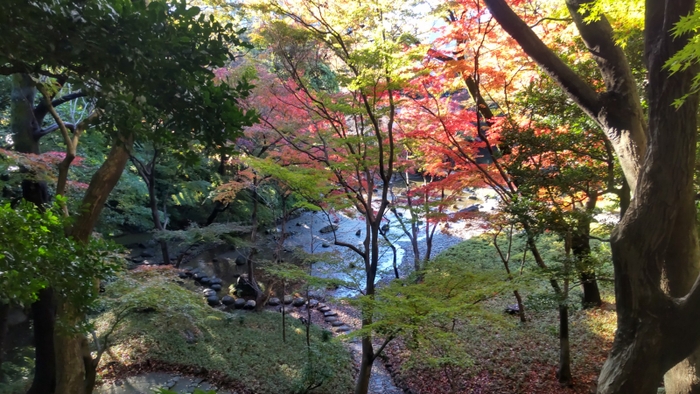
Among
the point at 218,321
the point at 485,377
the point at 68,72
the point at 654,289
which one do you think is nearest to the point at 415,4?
the point at 654,289

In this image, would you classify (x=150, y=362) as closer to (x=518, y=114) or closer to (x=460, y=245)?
(x=518, y=114)

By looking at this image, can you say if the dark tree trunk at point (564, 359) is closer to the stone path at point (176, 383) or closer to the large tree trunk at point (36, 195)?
the stone path at point (176, 383)

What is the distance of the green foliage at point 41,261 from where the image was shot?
6.81 feet

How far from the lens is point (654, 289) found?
290cm

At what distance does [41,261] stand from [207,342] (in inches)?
246

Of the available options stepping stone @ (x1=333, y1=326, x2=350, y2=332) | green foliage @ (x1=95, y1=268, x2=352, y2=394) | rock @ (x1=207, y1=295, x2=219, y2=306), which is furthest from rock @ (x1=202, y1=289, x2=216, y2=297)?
stepping stone @ (x1=333, y1=326, x2=350, y2=332)

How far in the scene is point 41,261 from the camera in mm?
2275

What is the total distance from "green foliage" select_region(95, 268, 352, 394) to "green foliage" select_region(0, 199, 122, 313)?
3246 millimetres

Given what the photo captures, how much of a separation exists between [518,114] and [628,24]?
183 cm

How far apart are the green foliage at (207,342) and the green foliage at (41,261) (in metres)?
3.25

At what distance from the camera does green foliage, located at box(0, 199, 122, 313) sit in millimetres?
2076

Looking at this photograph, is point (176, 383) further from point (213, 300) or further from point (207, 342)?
point (213, 300)

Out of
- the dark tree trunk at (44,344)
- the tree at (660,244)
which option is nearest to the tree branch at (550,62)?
the tree at (660,244)

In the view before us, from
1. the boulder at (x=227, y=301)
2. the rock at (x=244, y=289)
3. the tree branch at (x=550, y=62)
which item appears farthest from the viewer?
the rock at (x=244, y=289)
